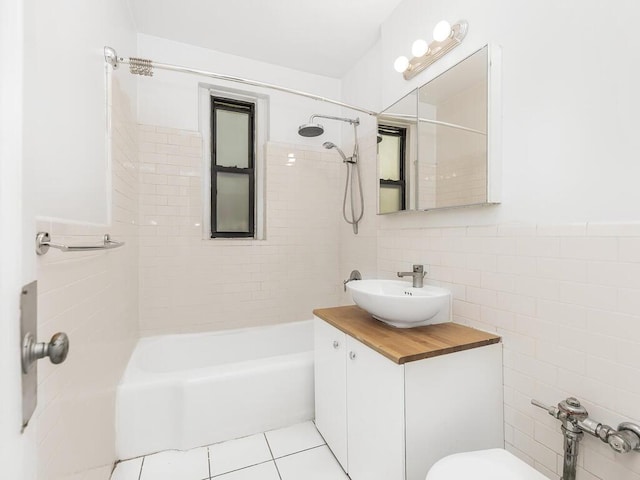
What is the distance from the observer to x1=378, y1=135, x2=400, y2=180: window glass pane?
190 cm

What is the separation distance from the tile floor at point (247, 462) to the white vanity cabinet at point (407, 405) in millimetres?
162

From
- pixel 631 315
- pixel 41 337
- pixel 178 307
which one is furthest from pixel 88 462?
pixel 631 315

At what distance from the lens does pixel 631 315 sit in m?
0.90

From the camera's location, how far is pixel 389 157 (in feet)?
6.46

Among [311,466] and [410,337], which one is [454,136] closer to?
[410,337]

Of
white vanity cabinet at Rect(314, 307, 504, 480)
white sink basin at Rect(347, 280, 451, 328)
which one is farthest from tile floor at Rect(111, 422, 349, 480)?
white sink basin at Rect(347, 280, 451, 328)

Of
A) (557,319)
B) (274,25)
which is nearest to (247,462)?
(557,319)

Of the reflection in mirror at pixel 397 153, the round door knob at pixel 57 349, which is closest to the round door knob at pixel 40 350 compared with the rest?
the round door knob at pixel 57 349

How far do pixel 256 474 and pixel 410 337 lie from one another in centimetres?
102

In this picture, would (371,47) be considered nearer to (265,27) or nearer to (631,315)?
(265,27)

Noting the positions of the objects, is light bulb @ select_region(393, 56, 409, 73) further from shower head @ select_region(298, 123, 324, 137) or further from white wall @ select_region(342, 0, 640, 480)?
shower head @ select_region(298, 123, 324, 137)

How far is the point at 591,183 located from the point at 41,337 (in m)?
1.64

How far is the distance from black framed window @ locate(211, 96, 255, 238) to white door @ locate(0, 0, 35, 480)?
2.00 meters

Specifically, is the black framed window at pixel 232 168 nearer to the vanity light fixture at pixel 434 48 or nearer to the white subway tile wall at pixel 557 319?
the vanity light fixture at pixel 434 48
